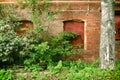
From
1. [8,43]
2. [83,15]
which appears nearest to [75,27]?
[83,15]

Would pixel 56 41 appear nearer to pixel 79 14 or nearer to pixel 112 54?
pixel 79 14

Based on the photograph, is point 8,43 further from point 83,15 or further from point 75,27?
point 83,15

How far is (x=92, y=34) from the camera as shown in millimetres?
13938

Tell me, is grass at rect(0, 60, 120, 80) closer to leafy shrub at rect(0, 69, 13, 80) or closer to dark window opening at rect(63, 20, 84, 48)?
leafy shrub at rect(0, 69, 13, 80)

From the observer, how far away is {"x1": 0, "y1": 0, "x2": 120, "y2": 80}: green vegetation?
1183cm

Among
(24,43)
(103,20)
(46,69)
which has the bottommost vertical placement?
(46,69)

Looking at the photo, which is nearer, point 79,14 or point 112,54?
point 112,54

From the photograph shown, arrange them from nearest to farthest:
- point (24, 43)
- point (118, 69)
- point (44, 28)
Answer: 1. point (118, 69)
2. point (24, 43)
3. point (44, 28)

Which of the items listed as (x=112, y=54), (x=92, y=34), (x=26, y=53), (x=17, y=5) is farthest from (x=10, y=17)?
(x=112, y=54)

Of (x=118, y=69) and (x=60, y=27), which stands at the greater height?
(x=60, y=27)

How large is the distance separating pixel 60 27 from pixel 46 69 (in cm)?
206

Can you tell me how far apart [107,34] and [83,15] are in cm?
222

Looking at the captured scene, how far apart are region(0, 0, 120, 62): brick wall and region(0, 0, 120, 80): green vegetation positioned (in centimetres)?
42

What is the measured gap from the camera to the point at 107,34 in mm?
11969
